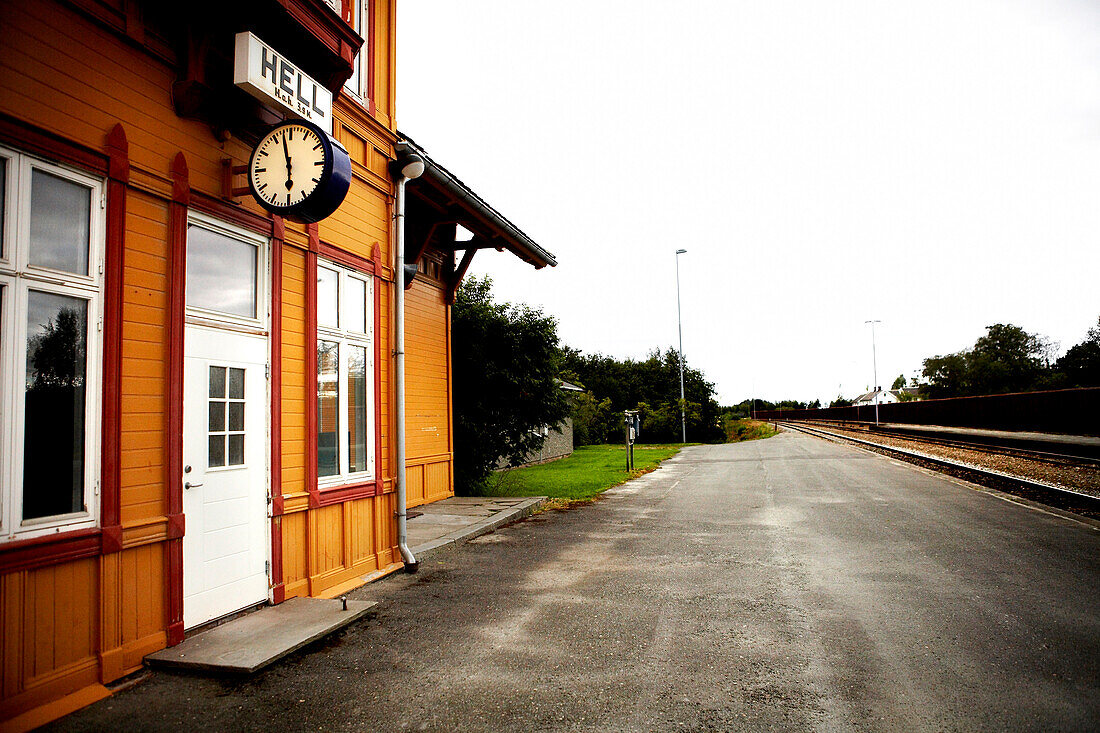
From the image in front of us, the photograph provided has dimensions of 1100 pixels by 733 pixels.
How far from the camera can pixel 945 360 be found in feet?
261

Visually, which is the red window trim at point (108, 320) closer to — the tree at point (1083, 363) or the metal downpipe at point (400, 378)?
the metal downpipe at point (400, 378)

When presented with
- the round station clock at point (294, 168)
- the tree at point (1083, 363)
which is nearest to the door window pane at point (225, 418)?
the round station clock at point (294, 168)

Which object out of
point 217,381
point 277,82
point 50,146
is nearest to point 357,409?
point 217,381

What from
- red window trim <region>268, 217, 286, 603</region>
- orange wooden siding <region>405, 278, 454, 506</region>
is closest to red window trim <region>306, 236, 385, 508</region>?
red window trim <region>268, 217, 286, 603</region>

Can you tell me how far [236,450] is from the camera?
215 inches

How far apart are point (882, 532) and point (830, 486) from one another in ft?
20.3

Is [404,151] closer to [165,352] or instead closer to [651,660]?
[165,352]

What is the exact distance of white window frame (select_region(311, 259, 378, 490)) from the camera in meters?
6.75

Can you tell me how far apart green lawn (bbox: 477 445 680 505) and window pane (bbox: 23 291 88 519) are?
9822 mm

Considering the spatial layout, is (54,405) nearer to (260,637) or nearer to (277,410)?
(277,410)

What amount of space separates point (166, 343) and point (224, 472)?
1164mm

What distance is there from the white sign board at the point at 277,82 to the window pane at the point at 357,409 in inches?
95.6

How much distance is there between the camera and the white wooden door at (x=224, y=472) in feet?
16.4

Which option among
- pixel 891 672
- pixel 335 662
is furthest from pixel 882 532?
pixel 335 662
